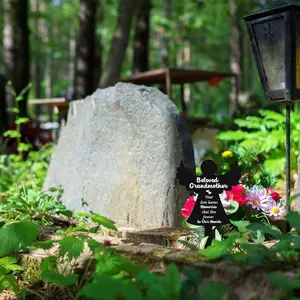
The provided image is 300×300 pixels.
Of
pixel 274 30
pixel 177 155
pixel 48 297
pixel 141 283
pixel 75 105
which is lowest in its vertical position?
A: pixel 48 297

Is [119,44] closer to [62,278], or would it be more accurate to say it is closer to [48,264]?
[48,264]

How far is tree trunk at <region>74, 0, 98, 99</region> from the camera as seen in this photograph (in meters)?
11.1

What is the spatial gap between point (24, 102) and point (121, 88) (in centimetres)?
604

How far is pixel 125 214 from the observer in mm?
4508

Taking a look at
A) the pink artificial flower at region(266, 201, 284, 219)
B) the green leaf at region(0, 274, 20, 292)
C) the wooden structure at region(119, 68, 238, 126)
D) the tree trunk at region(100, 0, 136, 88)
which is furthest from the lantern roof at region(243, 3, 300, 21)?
the tree trunk at region(100, 0, 136, 88)

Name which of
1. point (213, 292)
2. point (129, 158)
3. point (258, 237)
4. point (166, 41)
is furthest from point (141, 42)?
point (213, 292)

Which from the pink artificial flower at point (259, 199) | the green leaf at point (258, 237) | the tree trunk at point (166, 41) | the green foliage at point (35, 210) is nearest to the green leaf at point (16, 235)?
the green foliage at point (35, 210)

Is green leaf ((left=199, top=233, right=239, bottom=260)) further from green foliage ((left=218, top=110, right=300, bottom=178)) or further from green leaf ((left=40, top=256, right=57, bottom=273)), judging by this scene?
green foliage ((left=218, top=110, right=300, bottom=178))

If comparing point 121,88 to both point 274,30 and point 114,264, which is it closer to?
point 274,30

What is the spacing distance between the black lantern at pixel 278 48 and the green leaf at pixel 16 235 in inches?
76.5

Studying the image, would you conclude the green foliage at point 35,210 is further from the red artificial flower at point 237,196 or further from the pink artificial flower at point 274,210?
the pink artificial flower at point 274,210

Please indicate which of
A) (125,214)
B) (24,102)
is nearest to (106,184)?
(125,214)

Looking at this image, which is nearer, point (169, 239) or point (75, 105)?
point (169, 239)

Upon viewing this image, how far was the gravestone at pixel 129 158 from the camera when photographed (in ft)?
13.9
